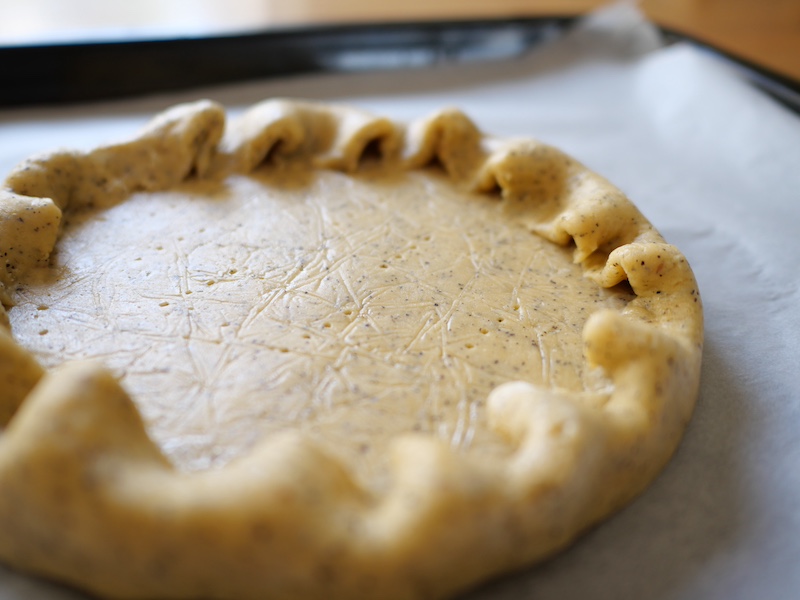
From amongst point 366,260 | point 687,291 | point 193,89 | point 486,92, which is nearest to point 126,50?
point 193,89

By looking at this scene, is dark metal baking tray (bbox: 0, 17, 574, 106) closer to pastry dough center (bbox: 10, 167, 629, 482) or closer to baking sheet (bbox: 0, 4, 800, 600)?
baking sheet (bbox: 0, 4, 800, 600)

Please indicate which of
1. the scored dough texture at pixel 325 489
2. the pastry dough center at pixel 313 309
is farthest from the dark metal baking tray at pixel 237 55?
the scored dough texture at pixel 325 489

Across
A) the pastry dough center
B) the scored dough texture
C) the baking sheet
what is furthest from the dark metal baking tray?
the scored dough texture

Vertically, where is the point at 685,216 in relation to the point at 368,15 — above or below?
below

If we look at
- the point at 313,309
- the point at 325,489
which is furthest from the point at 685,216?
the point at 325,489

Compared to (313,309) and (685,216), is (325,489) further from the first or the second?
(685,216)
